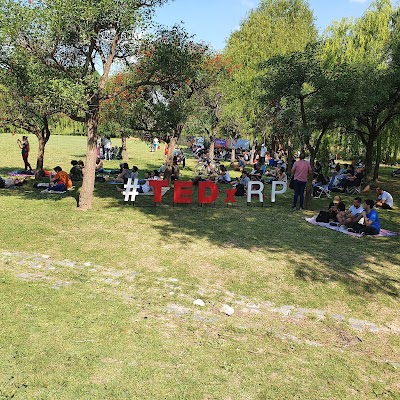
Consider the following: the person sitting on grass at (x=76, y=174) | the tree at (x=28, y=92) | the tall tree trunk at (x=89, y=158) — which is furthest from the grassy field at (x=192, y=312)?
the person sitting on grass at (x=76, y=174)

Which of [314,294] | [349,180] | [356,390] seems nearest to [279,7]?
[349,180]

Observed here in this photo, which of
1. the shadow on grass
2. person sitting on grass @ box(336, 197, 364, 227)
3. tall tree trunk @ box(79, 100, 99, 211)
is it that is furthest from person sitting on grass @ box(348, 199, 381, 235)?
A: tall tree trunk @ box(79, 100, 99, 211)

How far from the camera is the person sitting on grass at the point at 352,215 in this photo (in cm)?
1164

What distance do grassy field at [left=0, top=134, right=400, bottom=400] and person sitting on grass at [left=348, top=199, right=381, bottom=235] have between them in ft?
1.48

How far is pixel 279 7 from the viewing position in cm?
3762

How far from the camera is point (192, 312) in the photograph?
20.4 ft

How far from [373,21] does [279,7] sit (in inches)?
744

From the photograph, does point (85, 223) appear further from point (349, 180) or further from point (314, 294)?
point (349, 180)

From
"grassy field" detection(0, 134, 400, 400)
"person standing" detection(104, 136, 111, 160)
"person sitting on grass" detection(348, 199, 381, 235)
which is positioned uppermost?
"person standing" detection(104, 136, 111, 160)

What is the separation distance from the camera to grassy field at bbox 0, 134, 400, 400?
4508mm

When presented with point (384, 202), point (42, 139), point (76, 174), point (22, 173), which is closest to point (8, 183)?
point (42, 139)

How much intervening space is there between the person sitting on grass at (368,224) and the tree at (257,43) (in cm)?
1572

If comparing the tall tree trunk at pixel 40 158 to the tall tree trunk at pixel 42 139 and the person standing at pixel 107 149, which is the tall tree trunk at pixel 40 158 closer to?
the tall tree trunk at pixel 42 139

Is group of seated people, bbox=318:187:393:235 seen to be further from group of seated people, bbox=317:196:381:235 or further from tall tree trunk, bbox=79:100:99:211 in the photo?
tall tree trunk, bbox=79:100:99:211
